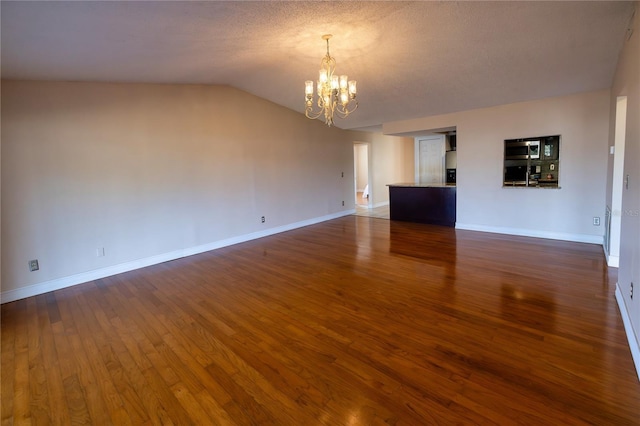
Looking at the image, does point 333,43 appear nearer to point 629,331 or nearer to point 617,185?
point 629,331

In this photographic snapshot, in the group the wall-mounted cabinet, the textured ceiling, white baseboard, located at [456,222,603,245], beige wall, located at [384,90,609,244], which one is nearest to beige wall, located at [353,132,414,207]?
beige wall, located at [384,90,609,244]

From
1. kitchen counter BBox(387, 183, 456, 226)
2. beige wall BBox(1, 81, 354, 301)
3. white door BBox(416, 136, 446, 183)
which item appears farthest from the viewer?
white door BBox(416, 136, 446, 183)

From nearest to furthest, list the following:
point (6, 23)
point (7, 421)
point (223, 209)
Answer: point (7, 421), point (6, 23), point (223, 209)

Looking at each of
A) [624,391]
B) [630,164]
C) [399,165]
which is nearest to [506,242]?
[630,164]

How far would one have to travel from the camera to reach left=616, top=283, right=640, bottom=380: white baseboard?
6.31ft

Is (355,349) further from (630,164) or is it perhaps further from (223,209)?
(223,209)

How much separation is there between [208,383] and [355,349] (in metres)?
1.02

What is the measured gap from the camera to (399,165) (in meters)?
10.0

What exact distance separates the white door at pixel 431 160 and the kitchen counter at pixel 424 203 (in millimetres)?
1872

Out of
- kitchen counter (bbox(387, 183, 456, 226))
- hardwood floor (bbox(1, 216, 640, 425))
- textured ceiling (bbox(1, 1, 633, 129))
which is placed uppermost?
textured ceiling (bbox(1, 1, 633, 129))

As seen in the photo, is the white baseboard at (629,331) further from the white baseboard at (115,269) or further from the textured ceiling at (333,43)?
the white baseboard at (115,269)

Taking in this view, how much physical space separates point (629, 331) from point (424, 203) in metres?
4.58

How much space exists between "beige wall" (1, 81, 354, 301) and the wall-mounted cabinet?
410 cm

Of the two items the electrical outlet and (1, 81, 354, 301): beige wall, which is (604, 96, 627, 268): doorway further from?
the electrical outlet
